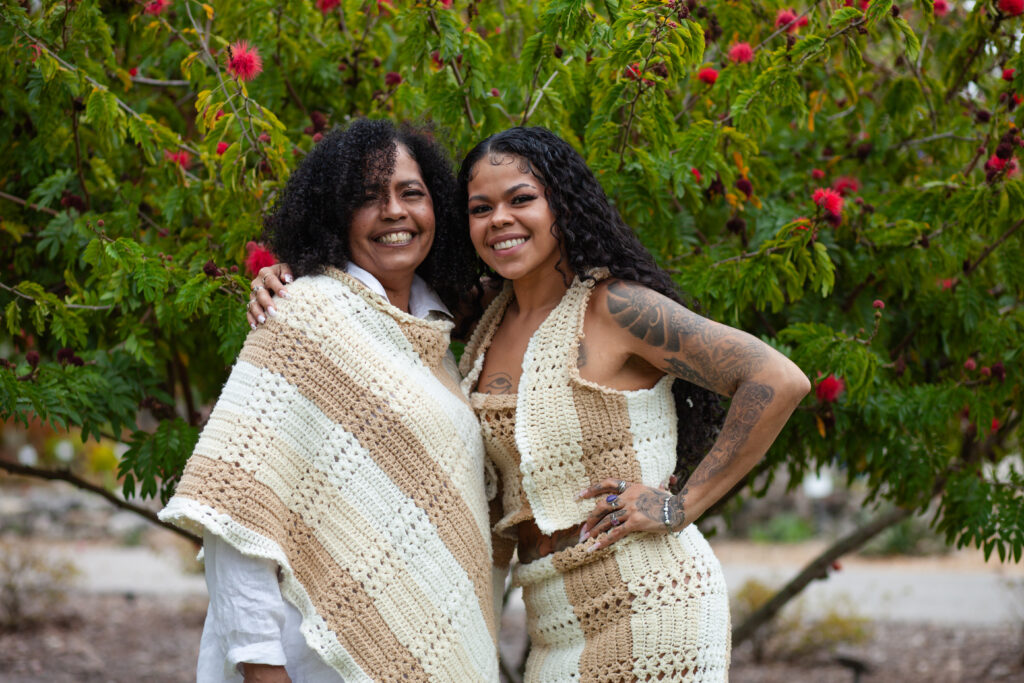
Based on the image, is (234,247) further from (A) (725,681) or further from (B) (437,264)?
(A) (725,681)

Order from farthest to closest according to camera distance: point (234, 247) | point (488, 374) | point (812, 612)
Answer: point (812, 612) → point (234, 247) → point (488, 374)

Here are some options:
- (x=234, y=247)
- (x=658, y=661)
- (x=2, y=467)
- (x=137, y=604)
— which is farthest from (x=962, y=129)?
(x=137, y=604)

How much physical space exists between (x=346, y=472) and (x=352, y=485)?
0.04 meters

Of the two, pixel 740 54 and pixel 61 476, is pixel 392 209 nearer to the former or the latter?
pixel 740 54

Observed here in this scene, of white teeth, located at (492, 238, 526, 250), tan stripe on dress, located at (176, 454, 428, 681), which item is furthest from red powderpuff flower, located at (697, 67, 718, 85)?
tan stripe on dress, located at (176, 454, 428, 681)

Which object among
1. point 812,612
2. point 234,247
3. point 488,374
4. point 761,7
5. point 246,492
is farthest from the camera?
point 812,612

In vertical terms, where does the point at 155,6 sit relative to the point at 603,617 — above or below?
above

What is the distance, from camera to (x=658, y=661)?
2.39 m

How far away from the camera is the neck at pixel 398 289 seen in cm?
269

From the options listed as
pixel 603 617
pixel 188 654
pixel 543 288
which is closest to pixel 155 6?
pixel 543 288

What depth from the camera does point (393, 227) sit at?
8.63ft

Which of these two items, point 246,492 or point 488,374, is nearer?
point 246,492

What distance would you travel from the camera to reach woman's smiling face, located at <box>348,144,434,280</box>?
103 inches

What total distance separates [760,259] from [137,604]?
7461mm
